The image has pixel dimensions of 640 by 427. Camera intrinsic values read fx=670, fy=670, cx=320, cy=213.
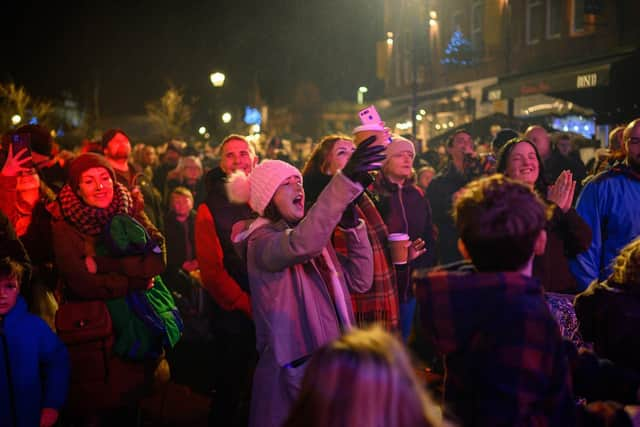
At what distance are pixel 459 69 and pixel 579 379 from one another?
2888 cm

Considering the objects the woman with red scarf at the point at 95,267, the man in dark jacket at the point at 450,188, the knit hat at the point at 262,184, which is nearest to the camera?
the knit hat at the point at 262,184

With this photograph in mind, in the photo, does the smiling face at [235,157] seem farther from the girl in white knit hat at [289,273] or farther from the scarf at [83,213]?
the girl in white knit hat at [289,273]

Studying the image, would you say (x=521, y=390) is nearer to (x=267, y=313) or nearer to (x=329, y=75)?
(x=267, y=313)

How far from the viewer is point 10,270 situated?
3.90 meters

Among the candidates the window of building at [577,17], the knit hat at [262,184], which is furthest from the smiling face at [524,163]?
the window of building at [577,17]

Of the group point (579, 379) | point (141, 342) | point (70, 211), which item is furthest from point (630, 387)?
point (70, 211)

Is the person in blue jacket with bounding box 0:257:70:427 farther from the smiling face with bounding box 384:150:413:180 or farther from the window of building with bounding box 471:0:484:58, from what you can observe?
the window of building with bounding box 471:0:484:58

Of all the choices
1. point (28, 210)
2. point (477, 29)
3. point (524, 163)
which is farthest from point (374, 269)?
point (477, 29)

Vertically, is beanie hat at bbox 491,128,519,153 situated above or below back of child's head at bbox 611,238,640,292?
above

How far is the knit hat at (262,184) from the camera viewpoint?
370 centimetres

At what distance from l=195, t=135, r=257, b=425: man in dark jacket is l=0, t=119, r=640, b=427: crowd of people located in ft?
0.05

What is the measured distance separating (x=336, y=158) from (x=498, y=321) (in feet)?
8.65

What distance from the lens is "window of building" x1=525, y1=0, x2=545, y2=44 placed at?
23469 mm

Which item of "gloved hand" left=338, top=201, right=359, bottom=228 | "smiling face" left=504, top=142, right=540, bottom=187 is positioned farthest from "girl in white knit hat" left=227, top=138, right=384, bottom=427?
"smiling face" left=504, top=142, right=540, bottom=187
